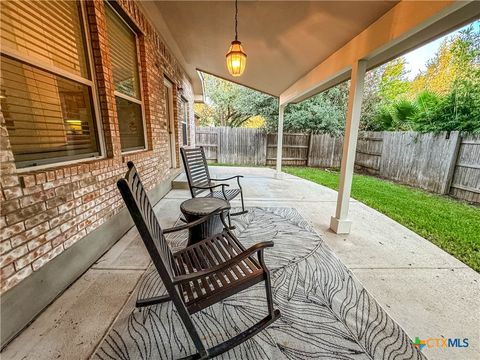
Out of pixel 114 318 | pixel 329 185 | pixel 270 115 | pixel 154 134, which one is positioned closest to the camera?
pixel 114 318

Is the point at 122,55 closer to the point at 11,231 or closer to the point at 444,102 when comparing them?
the point at 11,231

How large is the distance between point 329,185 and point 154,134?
448 centimetres

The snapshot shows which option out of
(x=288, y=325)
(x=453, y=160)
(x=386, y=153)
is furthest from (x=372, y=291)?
(x=386, y=153)

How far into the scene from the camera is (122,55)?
272 centimetres

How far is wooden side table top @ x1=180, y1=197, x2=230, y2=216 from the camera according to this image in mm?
2053

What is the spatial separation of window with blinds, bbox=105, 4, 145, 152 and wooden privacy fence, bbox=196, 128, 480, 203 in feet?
19.4

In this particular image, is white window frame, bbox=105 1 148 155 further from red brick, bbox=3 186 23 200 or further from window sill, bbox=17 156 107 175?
red brick, bbox=3 186 23 200

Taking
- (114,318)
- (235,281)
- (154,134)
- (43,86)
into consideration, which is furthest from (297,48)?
(114,318)

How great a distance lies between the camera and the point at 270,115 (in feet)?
30.1

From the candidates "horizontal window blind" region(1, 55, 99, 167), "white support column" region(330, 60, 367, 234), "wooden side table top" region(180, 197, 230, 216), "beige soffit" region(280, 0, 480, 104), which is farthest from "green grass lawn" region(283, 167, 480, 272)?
"horizontal window blind" region(1, 55, 99, 167)

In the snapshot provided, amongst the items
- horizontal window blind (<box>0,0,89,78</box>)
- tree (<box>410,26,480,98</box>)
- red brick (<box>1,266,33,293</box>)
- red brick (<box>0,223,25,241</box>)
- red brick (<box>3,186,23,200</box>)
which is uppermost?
tree (<box>410,26,480,98</box>)

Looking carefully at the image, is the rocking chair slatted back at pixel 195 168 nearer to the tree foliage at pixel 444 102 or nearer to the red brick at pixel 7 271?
the red brick at pixel 7 271

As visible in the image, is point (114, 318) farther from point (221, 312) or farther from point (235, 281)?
point (235, 281)

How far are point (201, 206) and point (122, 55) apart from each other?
2.34 meters
